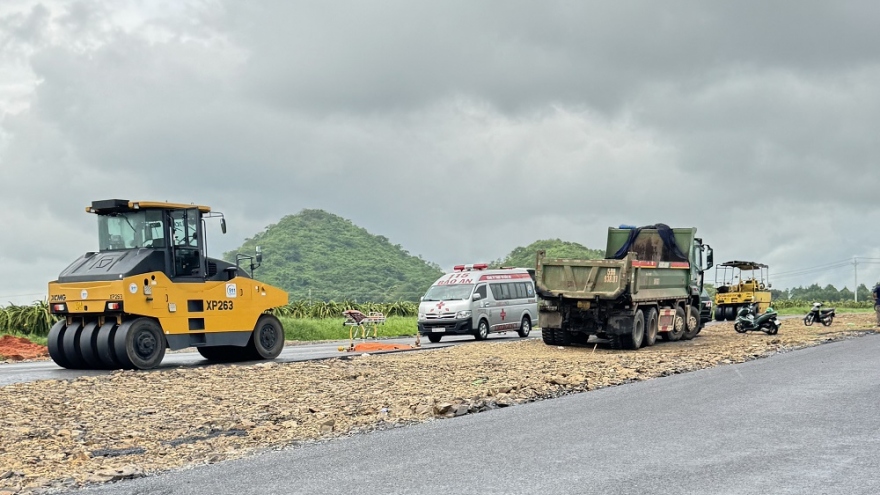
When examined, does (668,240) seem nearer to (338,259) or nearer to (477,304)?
(477,304)

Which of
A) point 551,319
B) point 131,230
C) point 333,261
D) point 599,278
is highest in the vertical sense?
point 333,261

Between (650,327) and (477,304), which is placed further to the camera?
(477,304)

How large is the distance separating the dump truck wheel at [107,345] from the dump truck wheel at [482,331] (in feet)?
44.0

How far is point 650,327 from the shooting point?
1000 inches

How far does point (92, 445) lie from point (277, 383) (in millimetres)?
5670

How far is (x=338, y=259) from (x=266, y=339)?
8179cm

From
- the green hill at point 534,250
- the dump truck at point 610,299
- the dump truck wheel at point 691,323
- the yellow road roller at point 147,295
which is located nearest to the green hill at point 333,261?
the green hill at point 534,250

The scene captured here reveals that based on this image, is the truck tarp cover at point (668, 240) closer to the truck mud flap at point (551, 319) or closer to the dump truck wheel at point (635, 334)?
the dump truck wheel at point (635, 334)

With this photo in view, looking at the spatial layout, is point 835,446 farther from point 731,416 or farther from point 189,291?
point 189,291

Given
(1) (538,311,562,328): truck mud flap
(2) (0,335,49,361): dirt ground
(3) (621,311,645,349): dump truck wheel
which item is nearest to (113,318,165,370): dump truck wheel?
(2) (0,335,49,361): dirt ground

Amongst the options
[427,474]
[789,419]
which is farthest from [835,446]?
[427,474]

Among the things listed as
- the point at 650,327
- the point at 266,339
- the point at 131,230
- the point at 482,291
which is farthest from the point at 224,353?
the point at 650,327

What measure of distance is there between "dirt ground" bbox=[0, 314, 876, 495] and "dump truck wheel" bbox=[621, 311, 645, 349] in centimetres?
175

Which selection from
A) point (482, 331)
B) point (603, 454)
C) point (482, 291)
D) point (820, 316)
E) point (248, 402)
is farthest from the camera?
point (820, 316)
